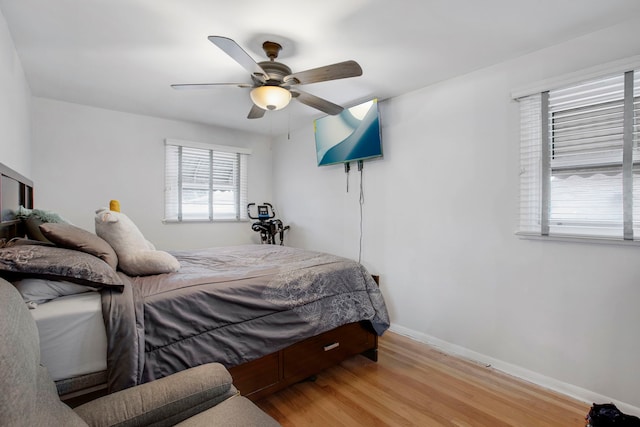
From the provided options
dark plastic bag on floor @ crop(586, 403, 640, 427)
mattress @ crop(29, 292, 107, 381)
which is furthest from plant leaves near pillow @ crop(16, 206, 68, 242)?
dark plastic bag on floor @ crop(586, 403, 640, 427)

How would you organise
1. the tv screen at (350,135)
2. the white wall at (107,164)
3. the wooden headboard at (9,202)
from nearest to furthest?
the wooden headboard at (9,202) → the tv screen at (350,135) → the white wall at (107,164)

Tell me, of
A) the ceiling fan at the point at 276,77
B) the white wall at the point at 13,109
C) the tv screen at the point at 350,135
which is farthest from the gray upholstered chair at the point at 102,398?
the tv screen at the point at 350,135

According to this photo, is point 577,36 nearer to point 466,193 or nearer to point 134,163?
point 466,193

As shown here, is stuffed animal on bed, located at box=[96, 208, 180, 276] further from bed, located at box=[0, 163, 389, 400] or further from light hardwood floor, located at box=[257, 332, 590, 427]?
light hardwood floor, located at box=[257, 332, 590, 427]

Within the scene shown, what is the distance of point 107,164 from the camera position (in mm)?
3529

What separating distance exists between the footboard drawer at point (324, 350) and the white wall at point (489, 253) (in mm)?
902

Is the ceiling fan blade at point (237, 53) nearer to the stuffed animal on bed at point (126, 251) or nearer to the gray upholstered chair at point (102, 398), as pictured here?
the stuffed animal on bed at point (126, 251)

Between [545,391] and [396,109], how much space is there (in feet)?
8.75

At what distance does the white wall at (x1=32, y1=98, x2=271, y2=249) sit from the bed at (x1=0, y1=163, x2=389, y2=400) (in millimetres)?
1131

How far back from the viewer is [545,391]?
2.07m

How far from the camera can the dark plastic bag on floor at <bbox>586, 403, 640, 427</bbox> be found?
1.51m

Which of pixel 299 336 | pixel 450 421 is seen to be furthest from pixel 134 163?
pixel 450 421

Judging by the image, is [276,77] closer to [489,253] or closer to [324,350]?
[324,350]

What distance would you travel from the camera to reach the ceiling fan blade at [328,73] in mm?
1942
